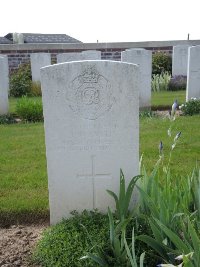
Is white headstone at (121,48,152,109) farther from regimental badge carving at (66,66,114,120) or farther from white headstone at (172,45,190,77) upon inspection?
regimental badge carving at (66,66,114,120)

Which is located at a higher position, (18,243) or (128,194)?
(128,194)

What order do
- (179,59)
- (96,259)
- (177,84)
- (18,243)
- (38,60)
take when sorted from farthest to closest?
(179,59)
(38,60)
(177,84)
(18,243)
(96,259)

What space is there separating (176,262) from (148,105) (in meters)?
6.96

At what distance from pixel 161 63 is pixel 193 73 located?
20.7 feet

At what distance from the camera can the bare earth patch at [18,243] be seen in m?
2.68

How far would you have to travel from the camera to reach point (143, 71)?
9.14 m

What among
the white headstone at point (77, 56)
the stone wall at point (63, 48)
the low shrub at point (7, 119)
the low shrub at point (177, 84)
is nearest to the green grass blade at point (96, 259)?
the low shrub at point (7, 119)

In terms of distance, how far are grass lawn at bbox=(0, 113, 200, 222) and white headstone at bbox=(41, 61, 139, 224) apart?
0.73 metres

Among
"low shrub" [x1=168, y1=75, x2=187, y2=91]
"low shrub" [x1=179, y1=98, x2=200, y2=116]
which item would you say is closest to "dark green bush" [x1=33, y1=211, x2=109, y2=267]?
"low shrub" [x1=179, y1=98, x2=200, y2=116]

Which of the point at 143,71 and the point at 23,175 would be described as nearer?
the point at 23,175

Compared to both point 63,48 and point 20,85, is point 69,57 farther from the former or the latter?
point 63,48

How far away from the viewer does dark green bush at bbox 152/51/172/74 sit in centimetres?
1469

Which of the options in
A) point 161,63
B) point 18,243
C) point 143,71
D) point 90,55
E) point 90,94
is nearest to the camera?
point 90,94

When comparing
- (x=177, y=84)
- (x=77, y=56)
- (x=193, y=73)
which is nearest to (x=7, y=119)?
(x=77, y=56)
